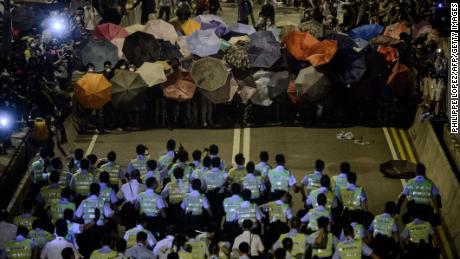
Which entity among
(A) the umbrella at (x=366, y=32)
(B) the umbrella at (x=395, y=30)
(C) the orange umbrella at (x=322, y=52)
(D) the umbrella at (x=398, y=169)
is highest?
(C) the orange umbrella at (x=322, y=52)

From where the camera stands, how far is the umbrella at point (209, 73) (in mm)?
28797

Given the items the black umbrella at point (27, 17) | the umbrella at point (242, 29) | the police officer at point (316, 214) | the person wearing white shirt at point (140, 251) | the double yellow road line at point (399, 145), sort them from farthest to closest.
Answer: the black umbrella at point (27, 17) → the umbrella at point (242, 29) → the double yellow road line at point (399, 145) → the police officer at point (316, 214) → the person wearing white shirt at point (140, 251)

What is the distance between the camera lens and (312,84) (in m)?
28.8

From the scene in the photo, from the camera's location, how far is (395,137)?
94.6 feet

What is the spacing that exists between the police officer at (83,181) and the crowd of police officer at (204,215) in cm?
2

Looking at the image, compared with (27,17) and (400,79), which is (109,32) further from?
(400,79)

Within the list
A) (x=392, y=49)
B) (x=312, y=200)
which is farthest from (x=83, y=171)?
(x=392, y=49)

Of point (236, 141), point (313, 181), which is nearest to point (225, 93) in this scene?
point (236, 141)

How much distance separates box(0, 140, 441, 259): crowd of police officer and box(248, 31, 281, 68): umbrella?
6.76 meters

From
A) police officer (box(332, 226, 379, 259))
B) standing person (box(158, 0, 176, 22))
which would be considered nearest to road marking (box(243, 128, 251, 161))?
police officer (box(332, 226, 379, 259))

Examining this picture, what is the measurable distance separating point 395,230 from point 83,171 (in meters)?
6.12

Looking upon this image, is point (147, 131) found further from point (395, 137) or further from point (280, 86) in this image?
point (395, 137)

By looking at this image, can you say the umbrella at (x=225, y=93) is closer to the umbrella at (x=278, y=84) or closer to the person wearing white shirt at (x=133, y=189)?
the umbrella at (x=278, y=84)

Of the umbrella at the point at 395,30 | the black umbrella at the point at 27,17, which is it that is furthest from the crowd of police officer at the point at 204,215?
the black umbrella at the point at 27,17
